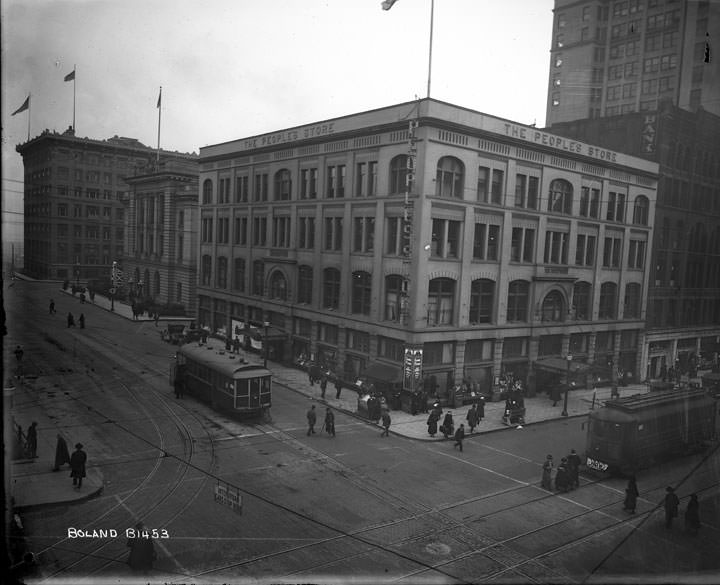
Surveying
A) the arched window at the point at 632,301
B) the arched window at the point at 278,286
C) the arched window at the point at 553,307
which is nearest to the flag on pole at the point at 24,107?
the arched window at the point at 278,286

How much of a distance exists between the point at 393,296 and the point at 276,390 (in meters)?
9.13

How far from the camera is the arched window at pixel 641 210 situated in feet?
136

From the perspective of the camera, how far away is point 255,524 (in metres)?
15.3

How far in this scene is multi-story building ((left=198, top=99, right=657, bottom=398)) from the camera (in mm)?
32062

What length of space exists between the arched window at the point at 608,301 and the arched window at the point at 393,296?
17.1 m

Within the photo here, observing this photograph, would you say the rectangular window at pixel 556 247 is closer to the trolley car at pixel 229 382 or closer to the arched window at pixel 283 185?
the arched window at pixel 283 185

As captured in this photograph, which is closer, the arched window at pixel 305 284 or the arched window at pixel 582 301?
the arched window at pixel 582 301

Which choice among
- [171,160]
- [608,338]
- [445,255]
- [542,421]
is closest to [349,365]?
[445,255]

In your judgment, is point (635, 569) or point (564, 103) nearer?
point (635, 569)

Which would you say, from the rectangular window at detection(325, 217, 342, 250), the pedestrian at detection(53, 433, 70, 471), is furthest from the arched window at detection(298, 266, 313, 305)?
the pedestrian at detection(53, 433, 70, 471)

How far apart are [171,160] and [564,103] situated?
1898 inches

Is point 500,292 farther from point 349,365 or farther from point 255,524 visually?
point 255,524

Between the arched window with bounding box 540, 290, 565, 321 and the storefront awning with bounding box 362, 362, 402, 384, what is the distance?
39.0ft

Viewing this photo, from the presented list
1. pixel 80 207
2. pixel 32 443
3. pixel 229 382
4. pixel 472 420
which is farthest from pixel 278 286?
pixel 32 443
